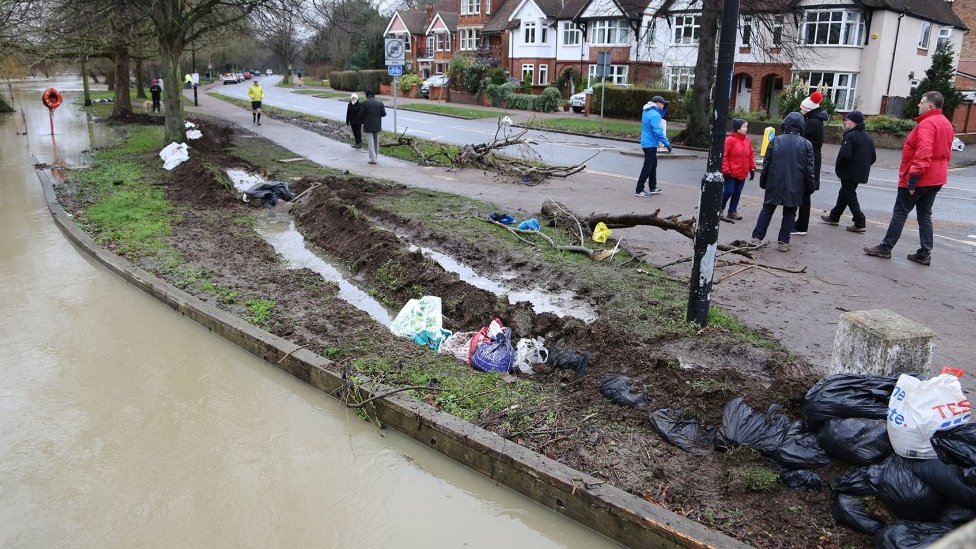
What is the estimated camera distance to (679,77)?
41.2m

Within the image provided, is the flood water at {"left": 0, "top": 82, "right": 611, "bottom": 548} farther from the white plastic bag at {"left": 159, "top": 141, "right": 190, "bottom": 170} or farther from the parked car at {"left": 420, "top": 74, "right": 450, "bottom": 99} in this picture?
the parked car at {"left": 420, "top": 74, "right": 450, "bottom": 99}

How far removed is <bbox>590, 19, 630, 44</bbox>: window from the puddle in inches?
1556

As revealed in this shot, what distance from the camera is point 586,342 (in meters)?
6.26

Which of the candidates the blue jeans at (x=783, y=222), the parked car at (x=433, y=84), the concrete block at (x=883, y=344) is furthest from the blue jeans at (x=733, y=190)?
the parked car at (x=433, y=84)

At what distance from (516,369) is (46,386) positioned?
425cm

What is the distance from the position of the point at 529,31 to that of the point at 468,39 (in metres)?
11.2

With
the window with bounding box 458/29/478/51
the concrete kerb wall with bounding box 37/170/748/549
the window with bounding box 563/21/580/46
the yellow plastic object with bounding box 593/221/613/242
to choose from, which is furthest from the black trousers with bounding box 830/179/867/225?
the window with bounding box 458/29/478/51

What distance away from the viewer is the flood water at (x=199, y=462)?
14.4ft

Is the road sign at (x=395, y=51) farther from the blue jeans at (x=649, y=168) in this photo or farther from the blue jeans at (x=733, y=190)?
the blue jeans at (x=733, y=190)

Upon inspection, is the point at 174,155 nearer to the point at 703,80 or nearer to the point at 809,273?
the point at 809,273

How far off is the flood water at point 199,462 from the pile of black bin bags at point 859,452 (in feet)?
3.90

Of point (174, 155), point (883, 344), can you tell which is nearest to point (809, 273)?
point (883, 344)

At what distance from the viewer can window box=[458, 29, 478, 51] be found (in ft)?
199

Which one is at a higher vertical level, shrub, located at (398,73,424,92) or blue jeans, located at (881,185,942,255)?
shrub, located at (398,73,424,92)
